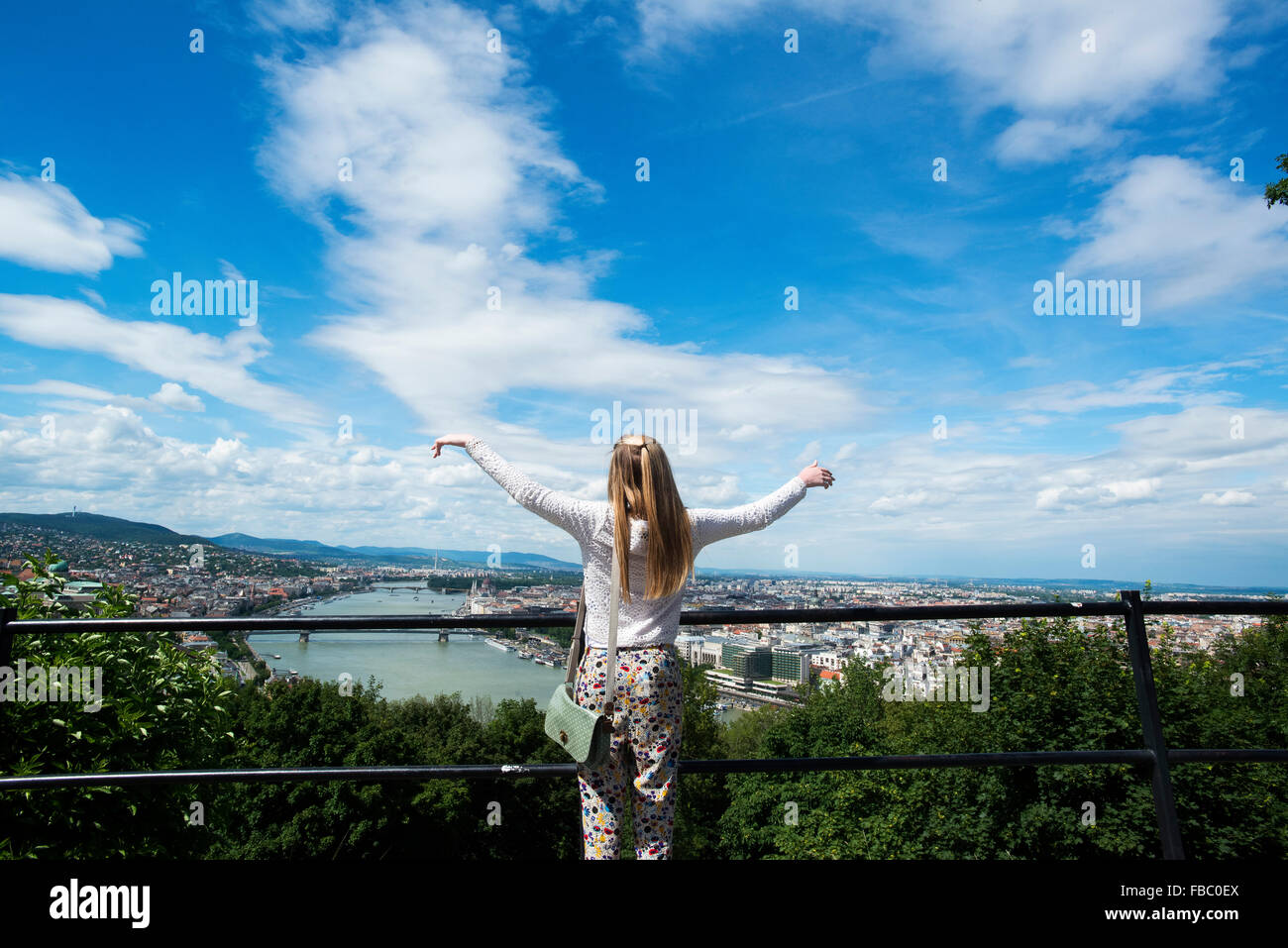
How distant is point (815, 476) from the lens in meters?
2.48

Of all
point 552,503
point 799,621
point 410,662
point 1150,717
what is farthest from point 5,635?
point 410,662

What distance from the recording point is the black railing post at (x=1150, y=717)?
7.81ft

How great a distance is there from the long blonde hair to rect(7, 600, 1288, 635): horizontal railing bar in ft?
0.63

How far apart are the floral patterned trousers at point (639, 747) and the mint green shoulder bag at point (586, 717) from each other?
32 mm

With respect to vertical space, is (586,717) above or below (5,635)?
below

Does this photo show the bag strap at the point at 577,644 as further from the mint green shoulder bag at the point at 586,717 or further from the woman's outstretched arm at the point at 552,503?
the woman's outstretched arm at the point at 552,503

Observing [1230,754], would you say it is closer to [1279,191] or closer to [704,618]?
[704,618]

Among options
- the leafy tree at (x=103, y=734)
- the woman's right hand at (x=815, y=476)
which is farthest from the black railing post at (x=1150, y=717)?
the leafy tree at (x=103, y=734)

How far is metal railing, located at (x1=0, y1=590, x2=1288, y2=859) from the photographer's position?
223cm

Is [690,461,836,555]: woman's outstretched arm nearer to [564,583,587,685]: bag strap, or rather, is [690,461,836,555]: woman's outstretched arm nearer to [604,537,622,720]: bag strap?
[604,537,622,720]: bag strap

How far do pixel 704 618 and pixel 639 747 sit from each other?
1.40ft

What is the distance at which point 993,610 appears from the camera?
2.37 m

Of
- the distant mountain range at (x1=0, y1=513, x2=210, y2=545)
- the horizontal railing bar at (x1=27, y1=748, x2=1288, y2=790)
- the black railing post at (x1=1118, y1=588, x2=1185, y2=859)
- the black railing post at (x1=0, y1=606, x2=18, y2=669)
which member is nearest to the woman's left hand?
the horizontal railing bar at (x1=27, y1=748, x2=1288, y2=790)
